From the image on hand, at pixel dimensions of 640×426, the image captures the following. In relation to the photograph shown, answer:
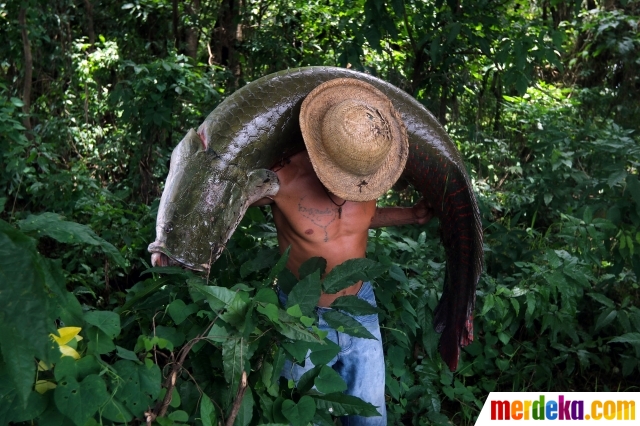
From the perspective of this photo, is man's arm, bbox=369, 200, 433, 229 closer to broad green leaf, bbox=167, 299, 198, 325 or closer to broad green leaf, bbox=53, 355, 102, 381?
broad green leaf, bbox=167, 299, 198, 325

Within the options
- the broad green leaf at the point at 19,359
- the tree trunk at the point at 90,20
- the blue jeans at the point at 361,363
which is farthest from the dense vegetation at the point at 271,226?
the blue jeans at the point at 361,363

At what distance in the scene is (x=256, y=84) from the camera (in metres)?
2.30

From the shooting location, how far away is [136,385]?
4.35 feet

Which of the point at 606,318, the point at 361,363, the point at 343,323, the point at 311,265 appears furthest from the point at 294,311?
the point at 606,318

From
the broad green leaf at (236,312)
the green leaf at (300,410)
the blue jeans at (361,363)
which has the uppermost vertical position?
the broad green leaf at (236,312)

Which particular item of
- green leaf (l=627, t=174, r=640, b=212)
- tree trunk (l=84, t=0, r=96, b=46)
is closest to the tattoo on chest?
green leaf (l=627, t=174, r=640, b=212)

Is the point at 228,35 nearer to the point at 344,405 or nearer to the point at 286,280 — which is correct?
the point at 286,280

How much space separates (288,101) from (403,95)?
49 cm

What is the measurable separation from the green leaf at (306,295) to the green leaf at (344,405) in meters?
0.21

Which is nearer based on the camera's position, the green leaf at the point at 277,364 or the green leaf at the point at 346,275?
the green leaf at the point at 277,364

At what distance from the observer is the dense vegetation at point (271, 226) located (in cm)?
134

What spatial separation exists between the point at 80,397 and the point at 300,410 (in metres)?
0.53

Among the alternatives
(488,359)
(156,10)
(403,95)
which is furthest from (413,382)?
(156,10)

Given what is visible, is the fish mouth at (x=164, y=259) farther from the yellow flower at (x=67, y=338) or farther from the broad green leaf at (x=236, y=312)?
the yellow flower at (x=67, y=338)
